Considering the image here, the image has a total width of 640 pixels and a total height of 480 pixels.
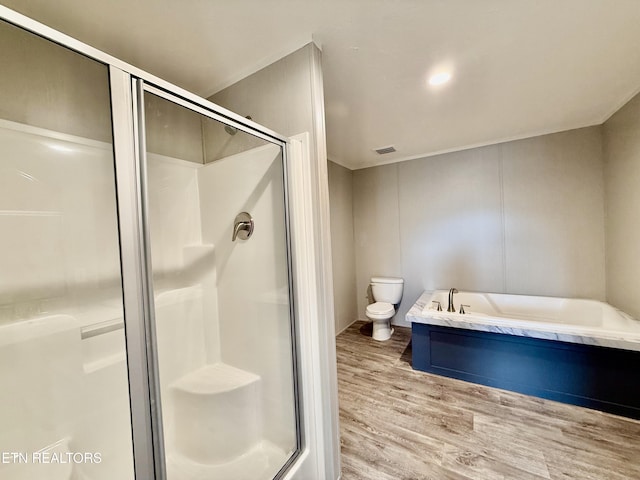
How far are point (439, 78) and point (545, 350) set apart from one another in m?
2.21

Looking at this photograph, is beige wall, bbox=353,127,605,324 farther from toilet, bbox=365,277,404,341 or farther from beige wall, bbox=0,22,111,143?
beige wall, bbox=0,22,111,143

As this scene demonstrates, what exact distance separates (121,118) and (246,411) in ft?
5.37

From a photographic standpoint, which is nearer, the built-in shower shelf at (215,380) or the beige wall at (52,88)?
the beige wall at (52,88)

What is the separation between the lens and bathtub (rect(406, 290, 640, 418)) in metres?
1.73

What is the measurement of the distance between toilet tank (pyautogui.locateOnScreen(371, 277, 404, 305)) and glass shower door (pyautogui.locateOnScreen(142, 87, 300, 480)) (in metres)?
2.14

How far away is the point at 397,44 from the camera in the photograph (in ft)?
4.48

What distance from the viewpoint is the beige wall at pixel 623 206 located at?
1.97m

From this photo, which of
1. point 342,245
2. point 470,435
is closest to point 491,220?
point 342,245

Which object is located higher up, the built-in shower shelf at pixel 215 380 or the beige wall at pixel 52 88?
the beige wall at pixel 52 88

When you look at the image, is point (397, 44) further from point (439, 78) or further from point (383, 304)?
point (383, 304)

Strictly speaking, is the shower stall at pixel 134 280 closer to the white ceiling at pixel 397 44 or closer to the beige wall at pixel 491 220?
the white ceiling at pixel 397 44

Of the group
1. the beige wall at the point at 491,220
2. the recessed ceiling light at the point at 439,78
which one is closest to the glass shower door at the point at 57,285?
the recessed ceiling light at the point at 439,78

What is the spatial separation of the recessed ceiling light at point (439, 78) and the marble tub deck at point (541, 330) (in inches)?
74.6

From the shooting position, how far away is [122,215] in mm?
769
